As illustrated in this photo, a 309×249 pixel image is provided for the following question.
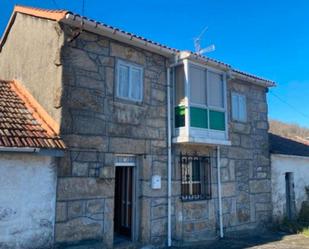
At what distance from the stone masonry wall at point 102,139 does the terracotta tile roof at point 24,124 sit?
46 cm

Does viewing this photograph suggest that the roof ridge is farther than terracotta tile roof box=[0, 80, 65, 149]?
Yes

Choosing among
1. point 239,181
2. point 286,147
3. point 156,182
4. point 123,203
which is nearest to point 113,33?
point 156,182

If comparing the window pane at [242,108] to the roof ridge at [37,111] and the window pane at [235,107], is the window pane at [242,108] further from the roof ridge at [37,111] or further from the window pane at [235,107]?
the roof ridge at [37,111]

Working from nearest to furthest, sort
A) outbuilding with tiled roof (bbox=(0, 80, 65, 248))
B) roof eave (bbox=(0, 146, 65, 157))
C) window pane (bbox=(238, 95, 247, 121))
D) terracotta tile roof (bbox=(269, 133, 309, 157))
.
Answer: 1. roof eave (bbox=(0, 146, 65, 157))
2. outbuilding with tiled roof (bbox=(0, 80, 65, 248))
3. window pane (bbox=(238, 95, 247, 121))
4. terracotta tile roof (bbox=(269, 133, 309, 157))

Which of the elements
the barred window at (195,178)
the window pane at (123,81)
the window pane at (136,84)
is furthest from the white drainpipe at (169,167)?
the window pane at (123,81)

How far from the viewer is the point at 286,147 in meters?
15.2

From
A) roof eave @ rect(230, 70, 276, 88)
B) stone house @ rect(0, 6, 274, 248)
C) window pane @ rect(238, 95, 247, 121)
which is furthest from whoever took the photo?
window pane @ rect(238, 95, 247, 121)

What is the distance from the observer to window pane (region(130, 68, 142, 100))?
926 centimetres

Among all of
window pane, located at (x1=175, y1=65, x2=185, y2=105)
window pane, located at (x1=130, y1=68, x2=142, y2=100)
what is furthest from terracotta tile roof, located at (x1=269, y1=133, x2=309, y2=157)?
window pane, located at (x1=130, y1=68, x2=142, y2=100)

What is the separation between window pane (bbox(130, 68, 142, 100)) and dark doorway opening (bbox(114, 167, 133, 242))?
212cm

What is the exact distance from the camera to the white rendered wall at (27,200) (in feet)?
21.8

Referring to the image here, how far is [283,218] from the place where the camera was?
1334cm

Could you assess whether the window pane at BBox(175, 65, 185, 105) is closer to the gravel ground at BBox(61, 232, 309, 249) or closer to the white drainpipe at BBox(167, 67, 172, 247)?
the white drainpipe at BBox(167, 67, 172, 247)

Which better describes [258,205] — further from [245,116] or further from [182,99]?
[182,99]
